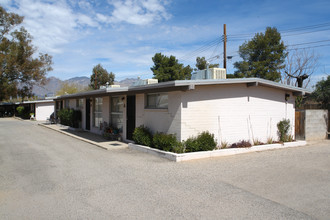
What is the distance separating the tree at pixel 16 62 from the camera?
33.3 m

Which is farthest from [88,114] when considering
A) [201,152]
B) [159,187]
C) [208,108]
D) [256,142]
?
[159,187]

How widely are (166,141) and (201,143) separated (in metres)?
1.22

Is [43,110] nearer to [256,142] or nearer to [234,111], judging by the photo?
[234,111]

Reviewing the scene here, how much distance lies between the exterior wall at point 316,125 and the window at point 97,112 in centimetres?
1131

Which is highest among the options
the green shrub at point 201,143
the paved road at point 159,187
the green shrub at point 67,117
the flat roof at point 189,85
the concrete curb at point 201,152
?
the flat roof at point 189,85

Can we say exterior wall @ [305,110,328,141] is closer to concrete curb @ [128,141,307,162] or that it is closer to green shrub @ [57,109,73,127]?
concrete curb @ [128,141,307,162]

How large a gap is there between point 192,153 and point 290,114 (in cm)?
670

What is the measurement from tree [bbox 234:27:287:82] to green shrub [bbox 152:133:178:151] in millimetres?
19523

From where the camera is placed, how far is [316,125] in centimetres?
1404

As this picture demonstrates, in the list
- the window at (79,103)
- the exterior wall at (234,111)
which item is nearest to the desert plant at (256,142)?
the exterior wall at (234,111)

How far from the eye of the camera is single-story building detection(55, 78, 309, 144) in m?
9.14

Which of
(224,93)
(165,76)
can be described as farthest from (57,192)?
(165,76)

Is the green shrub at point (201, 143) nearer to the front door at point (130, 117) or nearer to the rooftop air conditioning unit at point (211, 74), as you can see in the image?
the rooftop air conditioning unit at point (211, 74)

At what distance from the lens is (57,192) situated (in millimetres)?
5219
